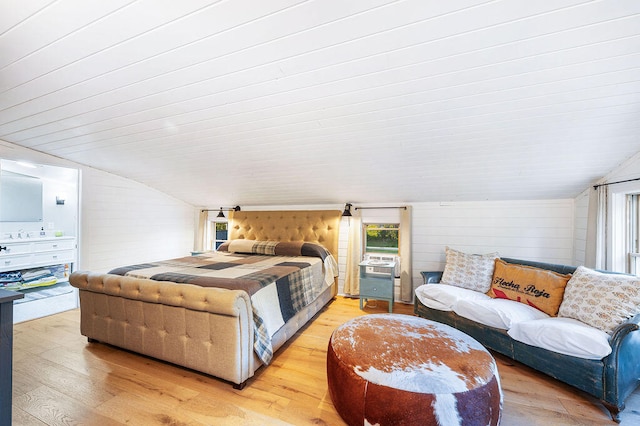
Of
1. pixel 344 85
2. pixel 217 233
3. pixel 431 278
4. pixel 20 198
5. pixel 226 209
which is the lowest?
pixel 431 278

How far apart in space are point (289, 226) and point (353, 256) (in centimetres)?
117

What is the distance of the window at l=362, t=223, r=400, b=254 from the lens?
412 cm

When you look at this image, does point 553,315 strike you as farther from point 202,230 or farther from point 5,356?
point 202,230

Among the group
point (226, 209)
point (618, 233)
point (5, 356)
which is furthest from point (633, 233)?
point (226, 209)

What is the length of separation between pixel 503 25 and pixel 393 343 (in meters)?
1.90

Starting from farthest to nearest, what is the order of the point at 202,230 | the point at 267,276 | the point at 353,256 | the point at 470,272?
the point at 202,230 < the point at 353,256 < the point at 470,272 < the point at 267,276

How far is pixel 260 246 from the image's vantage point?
4.02 metres

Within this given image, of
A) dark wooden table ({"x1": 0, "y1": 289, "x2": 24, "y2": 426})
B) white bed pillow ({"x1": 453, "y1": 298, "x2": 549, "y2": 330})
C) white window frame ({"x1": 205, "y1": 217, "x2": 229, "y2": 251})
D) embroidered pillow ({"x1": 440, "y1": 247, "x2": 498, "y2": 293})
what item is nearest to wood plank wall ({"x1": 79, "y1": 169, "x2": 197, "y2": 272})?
white window frame ({"x1": 205, "y1": 217, "x2": 229, "y2": 251})

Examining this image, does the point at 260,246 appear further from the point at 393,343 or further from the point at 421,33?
the point at 421,33

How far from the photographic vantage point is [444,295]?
8.99ft

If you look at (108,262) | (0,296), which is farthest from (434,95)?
(108,262)

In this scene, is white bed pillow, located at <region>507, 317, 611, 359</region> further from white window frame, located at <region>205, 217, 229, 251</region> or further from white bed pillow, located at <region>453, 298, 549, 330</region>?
white window frame, located at <region>205, 217, 229, 251</region>

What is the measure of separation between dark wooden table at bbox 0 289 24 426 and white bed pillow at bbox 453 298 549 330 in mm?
3147

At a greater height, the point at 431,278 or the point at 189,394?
the point at 431,278
